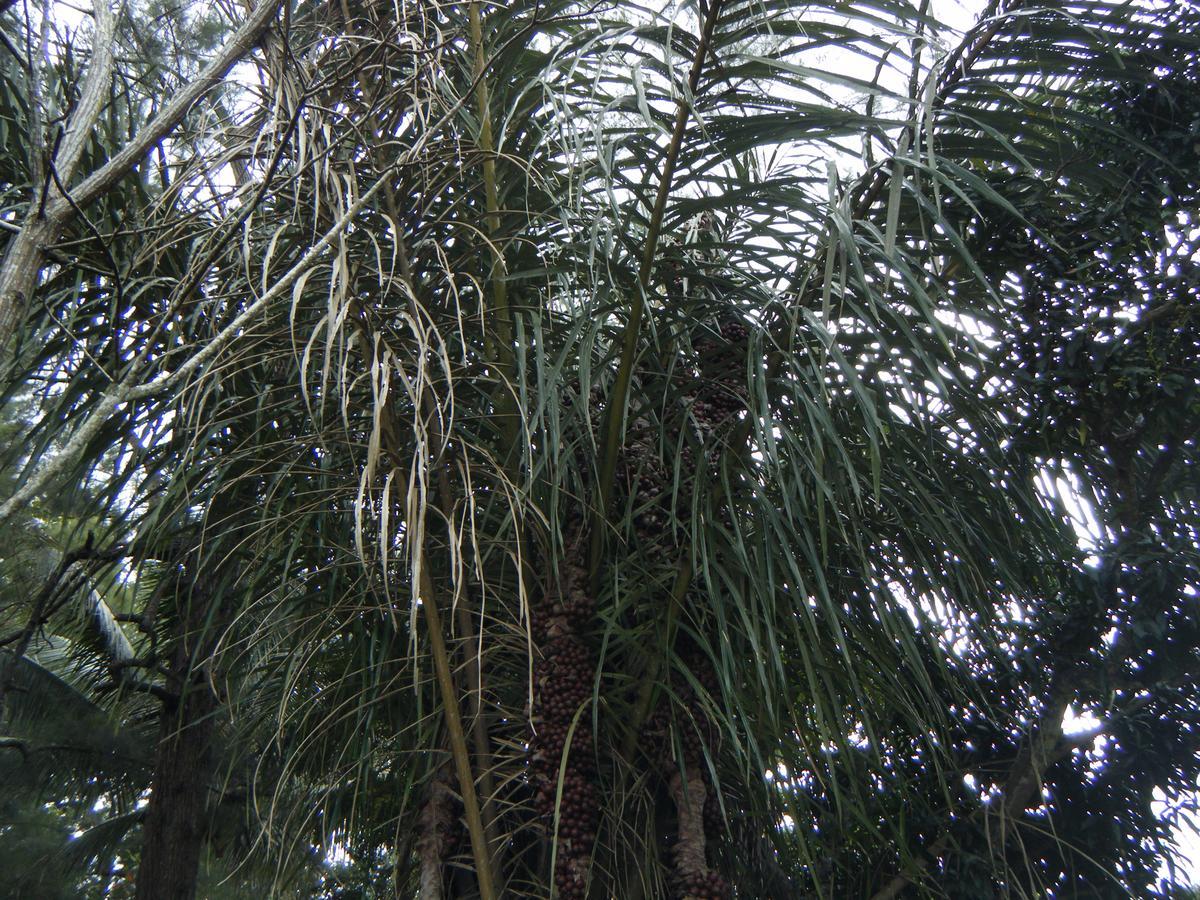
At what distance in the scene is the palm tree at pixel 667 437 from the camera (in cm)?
170

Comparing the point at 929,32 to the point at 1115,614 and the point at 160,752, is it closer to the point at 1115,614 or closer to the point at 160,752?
the point at 1115,614

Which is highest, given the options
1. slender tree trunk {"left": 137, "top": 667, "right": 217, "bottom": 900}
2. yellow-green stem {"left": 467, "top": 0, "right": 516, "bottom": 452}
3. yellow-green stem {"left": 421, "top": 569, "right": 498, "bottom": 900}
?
yellow-green stem {"left": 467, "top": 0, "right": 516, "bottom": 452}

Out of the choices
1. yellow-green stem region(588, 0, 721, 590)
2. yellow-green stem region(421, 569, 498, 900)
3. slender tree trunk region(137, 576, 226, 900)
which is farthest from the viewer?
slender tree trunk region(137, 576, 226, 900)

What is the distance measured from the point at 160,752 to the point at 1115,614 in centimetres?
249

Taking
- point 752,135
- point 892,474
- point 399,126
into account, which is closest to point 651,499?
point 892,474

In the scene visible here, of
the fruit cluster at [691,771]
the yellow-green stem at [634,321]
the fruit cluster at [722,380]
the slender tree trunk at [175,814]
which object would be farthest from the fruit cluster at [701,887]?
the slender tree trunk at [175,814]

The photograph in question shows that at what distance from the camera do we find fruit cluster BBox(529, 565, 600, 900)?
1655 millimetres

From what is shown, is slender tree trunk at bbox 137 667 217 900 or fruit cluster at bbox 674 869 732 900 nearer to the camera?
fruit cluster at bbox 674 869 732 900

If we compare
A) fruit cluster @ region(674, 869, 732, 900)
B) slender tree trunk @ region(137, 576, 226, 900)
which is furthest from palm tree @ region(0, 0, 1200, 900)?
slender tree trunk @ region(137, 576, 226, 900)

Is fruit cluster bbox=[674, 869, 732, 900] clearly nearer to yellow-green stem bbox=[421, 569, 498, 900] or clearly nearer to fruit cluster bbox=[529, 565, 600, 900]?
fruit cluster bbox=[529, 565, 600, 900]

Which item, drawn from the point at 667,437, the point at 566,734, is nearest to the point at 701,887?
the point at 566,734

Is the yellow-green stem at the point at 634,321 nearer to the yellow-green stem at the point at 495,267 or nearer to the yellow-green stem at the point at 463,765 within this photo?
the yellow-green stem at the point at 495,267

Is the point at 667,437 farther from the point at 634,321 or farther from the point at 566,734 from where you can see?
the point at 566,734

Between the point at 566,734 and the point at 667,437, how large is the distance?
2.13 ft
